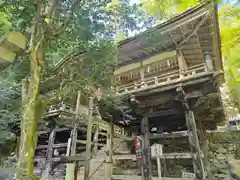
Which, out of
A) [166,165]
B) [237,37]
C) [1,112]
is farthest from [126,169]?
[237,37]

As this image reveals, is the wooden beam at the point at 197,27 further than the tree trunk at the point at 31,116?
Yes

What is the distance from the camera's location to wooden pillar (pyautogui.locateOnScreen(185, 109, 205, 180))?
6.93 m

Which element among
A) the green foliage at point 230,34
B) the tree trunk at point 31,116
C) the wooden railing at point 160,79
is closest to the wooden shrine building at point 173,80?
the wooden railing at point 160,79

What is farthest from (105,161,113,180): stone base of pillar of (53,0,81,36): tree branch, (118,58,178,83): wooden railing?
(53,0,81,36): tree branch

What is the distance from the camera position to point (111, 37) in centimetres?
621

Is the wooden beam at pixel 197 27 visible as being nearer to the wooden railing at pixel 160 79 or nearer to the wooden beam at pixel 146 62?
the wooden beam at pixel 146 62

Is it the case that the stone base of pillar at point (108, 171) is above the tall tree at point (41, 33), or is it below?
below

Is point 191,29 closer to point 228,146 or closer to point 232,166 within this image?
point 232,166

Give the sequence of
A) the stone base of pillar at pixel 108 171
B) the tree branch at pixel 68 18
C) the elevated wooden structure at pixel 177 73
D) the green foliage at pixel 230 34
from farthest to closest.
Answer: the green foliage at pixel 230 34 → the stone base of pillar at pixel 108 171 → the elevated wooden structure at pixel 177 73 → the tree branch at pixel 68 18

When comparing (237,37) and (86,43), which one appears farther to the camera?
(237,37)

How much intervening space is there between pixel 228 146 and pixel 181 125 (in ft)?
16.5

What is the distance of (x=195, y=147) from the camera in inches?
288

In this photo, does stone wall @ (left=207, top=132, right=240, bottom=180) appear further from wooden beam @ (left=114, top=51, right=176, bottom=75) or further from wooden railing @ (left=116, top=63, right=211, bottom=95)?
wooden beam @ (left=114, top=51, right=176, bottom=75)

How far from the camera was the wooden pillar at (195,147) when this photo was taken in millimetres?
6934
